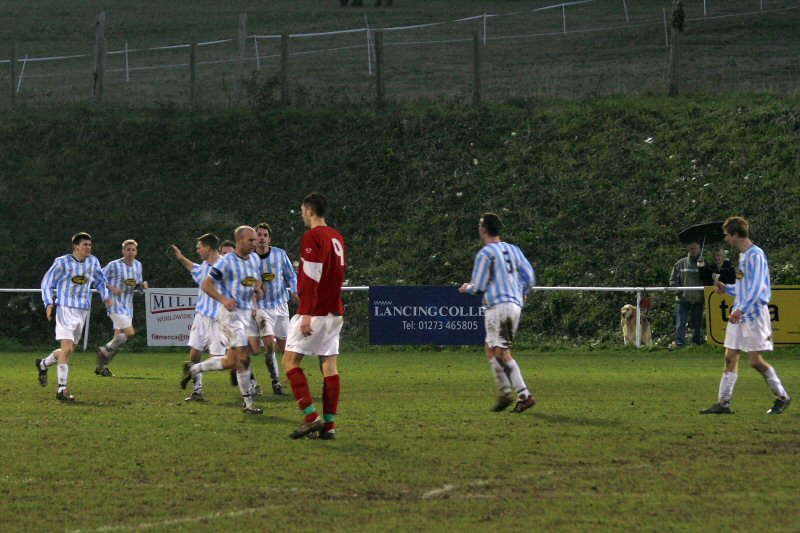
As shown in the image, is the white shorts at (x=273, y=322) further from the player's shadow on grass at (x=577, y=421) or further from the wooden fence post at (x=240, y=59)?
the wooden fence post at (x=240, y=59)

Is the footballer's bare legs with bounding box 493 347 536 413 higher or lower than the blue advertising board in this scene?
lower

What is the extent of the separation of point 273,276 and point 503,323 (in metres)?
3.90

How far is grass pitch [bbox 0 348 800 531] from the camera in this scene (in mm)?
7375

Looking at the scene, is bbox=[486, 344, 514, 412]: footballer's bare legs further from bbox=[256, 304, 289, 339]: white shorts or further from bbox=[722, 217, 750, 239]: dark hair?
bbox=[256, 304, 289, 339]: white shorts

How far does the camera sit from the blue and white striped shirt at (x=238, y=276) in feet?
42.4

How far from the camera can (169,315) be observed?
81.4ft

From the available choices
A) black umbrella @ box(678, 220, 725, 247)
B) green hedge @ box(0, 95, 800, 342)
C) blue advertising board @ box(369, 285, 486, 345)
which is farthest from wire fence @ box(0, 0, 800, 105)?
blue advertising board @ box(369, 285, 486, 345)

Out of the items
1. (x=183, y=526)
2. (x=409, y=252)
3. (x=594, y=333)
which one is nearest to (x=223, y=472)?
(x=183, y=526)

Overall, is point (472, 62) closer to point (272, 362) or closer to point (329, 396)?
point (272, 362)

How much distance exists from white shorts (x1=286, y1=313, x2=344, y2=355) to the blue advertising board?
12456 millimetres

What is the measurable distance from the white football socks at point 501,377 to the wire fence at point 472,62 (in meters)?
21.2

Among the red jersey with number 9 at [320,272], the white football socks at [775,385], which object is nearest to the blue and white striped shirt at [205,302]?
the red jersey with number 9 at [320,272]

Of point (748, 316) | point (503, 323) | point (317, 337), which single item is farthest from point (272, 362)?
point (748, 316)

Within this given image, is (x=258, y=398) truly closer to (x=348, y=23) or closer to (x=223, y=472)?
(x=223, y=472)
